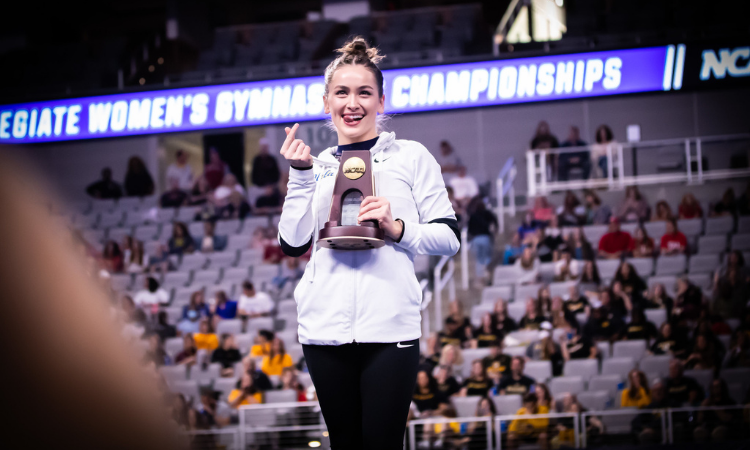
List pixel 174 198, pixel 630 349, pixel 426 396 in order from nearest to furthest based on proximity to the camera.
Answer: pixel 426 396 < pixel 630 349 < pixel 174 198

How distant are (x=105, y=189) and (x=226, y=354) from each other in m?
4.57

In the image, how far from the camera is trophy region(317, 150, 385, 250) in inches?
60.7

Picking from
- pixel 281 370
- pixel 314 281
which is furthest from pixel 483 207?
pixel 314 281

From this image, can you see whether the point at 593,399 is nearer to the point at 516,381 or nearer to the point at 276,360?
the point at 516,381

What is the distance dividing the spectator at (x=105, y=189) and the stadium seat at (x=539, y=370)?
269 inches

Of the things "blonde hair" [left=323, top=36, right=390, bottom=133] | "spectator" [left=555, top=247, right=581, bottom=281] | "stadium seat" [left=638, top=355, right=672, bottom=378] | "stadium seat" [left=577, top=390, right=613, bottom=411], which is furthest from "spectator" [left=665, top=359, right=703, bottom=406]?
"blonde hair" [left=323, top=36, right=390, bottom=133]

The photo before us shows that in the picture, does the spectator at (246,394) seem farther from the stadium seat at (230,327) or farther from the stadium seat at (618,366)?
the stadium seat at (618,366)

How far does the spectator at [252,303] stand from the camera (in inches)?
311

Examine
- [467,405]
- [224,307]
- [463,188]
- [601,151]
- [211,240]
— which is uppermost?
[601,151]

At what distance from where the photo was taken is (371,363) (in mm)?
1586

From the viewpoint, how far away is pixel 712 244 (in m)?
7.96

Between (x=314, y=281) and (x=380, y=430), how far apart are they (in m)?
0.37

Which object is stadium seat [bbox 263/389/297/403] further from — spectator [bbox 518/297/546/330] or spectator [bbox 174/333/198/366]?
spectator [bbox 518/297/546/330]

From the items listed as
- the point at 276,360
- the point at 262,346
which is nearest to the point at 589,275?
the point at 276,360
